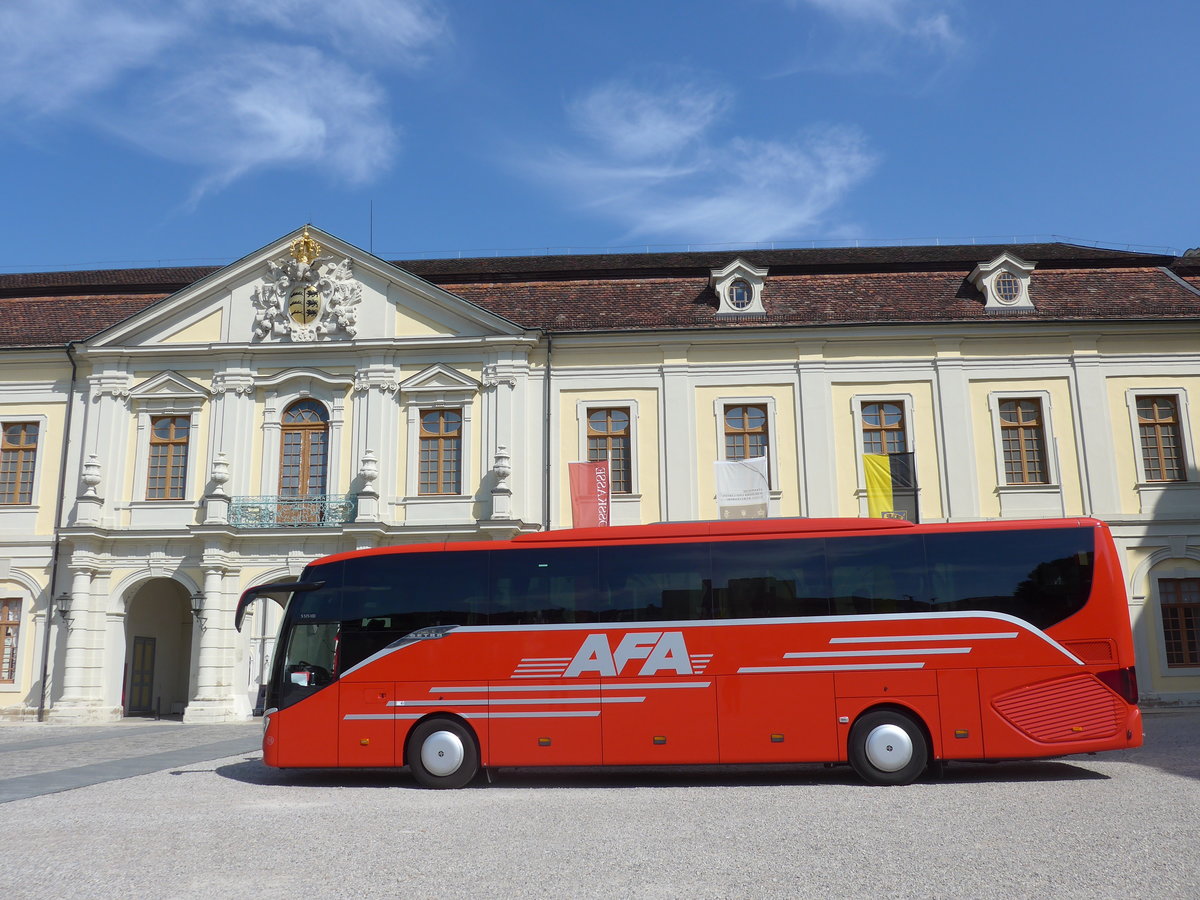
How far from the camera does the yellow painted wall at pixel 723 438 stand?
89.0 feet

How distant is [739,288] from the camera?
94.2ft

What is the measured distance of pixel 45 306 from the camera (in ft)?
99.2

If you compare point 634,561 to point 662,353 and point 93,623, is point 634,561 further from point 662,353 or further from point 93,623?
point 93,623

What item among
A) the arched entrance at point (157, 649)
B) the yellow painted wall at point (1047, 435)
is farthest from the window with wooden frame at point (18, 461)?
the yellow painted wall at point (1047, 435)

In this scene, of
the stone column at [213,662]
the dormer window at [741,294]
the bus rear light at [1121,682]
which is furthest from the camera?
the dormer window at [741,294]

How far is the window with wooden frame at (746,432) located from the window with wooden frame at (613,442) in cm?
262

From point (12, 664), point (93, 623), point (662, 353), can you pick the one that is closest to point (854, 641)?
point (662, 353)

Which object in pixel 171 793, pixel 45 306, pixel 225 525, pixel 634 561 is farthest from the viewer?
pixel 45 306

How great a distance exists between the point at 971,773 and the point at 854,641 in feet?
9.62

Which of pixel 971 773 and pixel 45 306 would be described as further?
pixel 45 306

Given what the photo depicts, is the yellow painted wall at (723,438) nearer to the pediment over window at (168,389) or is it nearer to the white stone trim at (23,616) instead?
the pediment over window at (168,389)

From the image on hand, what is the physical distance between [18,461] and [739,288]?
20.0 meters

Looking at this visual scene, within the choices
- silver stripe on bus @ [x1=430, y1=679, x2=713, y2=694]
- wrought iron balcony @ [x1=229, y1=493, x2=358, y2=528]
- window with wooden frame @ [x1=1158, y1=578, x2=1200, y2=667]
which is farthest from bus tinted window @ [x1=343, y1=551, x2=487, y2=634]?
window with wooden frame @ [x1=1158, y1=578, x2=1200, y2=667]

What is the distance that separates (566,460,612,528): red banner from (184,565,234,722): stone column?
29.9 ft
